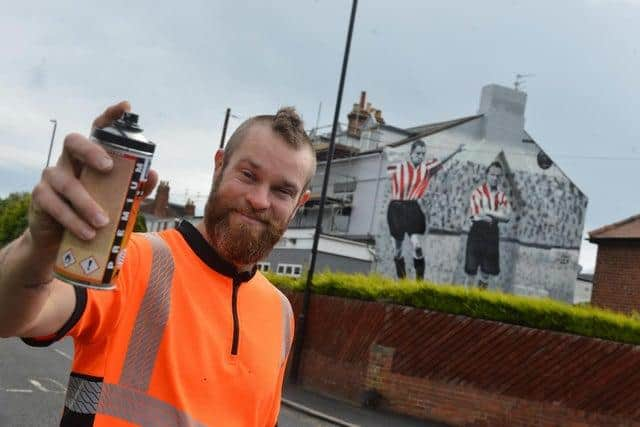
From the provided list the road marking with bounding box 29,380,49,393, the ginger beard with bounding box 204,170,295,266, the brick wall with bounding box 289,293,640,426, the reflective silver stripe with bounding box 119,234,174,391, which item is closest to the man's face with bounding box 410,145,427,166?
the brick wall with bounding box 289,293,640,426

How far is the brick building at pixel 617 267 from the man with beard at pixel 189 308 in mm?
24730

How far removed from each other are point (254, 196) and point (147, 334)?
53 cm

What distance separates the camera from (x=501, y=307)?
1487cm

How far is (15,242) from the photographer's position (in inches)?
68.2

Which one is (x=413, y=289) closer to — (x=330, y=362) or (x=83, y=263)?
(x=330, y=362)

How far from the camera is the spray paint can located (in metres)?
1.56

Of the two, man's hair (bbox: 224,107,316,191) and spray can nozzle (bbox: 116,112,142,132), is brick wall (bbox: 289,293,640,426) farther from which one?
spray can nozzle (bbox: 116,112,142,132)

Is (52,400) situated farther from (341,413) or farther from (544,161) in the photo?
(544,161)

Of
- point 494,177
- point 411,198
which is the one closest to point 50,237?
point 411,198

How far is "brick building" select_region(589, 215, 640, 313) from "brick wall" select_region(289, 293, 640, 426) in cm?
1223

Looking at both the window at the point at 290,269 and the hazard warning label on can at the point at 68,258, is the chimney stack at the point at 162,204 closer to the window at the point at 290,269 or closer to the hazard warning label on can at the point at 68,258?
the window at the point at 290,269

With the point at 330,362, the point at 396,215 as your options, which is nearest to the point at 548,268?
the point at 396,215

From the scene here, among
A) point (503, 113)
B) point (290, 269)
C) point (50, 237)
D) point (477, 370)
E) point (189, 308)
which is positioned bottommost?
point (477, 370)

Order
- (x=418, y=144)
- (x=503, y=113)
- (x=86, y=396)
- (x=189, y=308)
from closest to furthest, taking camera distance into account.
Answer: (x=86, y=396) → (x=189, y=308) → (x=418, y=144) → (x=503, y=113)
